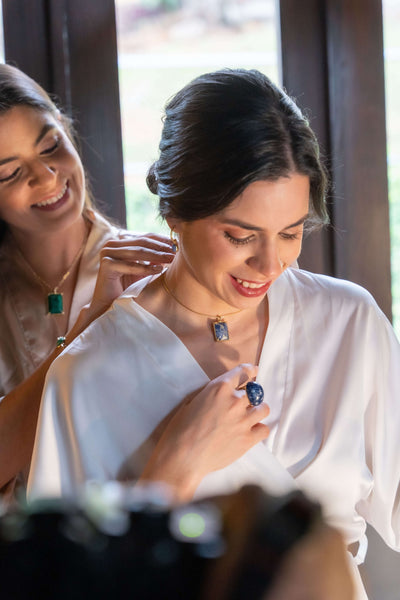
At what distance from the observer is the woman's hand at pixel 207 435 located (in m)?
1.35

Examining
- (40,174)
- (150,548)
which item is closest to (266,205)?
(40,174)

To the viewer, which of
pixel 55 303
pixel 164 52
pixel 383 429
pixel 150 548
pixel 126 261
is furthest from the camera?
pixel 164 52

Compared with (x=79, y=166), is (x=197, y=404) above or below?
below

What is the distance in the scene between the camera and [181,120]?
58.0 inches

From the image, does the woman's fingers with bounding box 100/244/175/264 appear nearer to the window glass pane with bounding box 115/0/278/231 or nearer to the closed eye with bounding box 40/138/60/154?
→ the closed eye with bounding box 40/138/60/154

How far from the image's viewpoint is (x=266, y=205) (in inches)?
53.4

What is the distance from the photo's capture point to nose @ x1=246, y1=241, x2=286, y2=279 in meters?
1.36

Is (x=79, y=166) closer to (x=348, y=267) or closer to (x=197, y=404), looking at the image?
(x=197, y=404)

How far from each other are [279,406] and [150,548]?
3.79ft

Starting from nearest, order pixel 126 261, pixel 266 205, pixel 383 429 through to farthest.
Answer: pixel 266 205
pixel 383 429
pixel 126 261


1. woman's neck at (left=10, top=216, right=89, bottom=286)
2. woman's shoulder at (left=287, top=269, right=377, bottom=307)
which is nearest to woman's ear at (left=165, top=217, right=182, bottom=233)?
woman's shoulder at (left=287, top=269, right=377, bottom=307)

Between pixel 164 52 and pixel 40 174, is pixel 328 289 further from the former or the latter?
pixel 164 52

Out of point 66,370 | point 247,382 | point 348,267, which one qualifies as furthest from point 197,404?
point 348,267

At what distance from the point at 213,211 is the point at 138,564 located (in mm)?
1042
